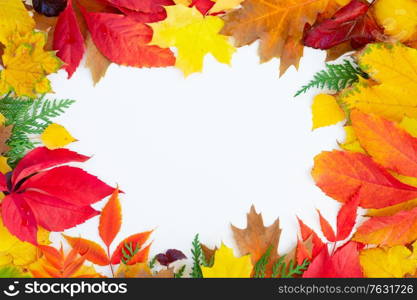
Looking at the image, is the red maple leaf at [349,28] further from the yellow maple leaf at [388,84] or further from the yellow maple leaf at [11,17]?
the yellow maple leaf at [11,17]

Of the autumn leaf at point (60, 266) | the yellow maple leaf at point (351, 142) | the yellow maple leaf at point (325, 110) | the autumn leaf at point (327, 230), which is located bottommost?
the autumn leaf at point (60, 266)

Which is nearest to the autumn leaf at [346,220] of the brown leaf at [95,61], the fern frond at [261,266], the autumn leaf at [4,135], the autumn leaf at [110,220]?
the fern frond at [261,266]

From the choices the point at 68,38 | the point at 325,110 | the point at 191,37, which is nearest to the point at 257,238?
the point at 325,110

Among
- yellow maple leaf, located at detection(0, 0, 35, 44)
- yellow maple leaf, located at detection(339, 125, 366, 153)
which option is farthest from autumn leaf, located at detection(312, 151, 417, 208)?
yellow maple leaf, located at detection(0, 0, 35, 44)

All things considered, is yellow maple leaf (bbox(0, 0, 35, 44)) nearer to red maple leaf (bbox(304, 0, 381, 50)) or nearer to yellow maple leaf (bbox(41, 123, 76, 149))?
yellow maple leaf (bbox(41, 123, 76, 149))

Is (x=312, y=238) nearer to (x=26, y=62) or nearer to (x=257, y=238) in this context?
(x=257, y=238)

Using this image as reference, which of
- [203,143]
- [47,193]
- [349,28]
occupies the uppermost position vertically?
[349,28]

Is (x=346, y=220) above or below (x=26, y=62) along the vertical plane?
below
